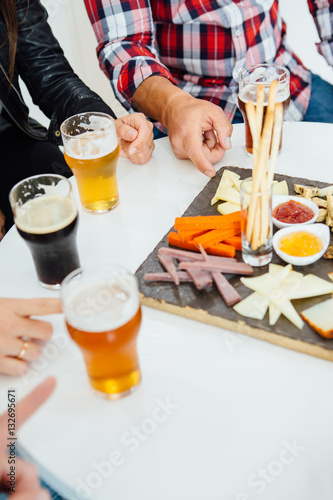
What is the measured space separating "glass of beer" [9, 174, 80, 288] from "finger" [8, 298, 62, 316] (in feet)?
0.51

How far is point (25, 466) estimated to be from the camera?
2.62 feet

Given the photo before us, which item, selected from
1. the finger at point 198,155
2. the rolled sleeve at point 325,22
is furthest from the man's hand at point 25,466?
the rolled sleeve at point 325,22

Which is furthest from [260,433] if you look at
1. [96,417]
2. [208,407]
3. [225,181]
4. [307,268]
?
[225,181]


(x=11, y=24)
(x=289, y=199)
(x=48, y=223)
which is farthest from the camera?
(x=11, y=24)

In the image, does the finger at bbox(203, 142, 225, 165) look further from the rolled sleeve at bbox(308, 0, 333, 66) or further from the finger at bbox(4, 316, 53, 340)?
the rolled sleeve at bbox(308, 0, 333, 66)

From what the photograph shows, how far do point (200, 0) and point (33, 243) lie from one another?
1352mm

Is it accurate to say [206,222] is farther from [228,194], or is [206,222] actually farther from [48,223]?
[48,223]

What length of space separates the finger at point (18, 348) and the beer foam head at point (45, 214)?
259mm

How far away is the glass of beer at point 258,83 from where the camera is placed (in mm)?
1563

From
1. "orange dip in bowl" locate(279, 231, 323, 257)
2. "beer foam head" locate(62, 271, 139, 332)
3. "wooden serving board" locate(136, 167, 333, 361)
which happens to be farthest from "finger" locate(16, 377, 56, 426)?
"orange dip in bowl" locate(279, 231, 323, 257)

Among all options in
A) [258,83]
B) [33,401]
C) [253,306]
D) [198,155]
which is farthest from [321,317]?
[258,83]

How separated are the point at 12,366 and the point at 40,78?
1.46 m

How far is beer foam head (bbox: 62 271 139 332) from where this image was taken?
2.89 feet

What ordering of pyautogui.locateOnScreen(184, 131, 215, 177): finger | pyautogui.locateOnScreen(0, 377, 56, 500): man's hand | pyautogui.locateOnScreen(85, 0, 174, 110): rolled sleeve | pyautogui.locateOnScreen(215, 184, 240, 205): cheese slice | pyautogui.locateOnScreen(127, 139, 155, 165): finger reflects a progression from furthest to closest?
pyautogui.locateOnScreen(85, 0, 174, 110): rolled sleeve, pyautogui.locateOnScreen(127, 139, 155, 165): finger, pyautogui.locateOnScreen(184, 131, 215, 177): finger, pyautogui.locateOnScreen(215, 184, 240, 205): cheese slice, pyautogui.locateOnScreen(0, 377, 56, 500): man's hand
